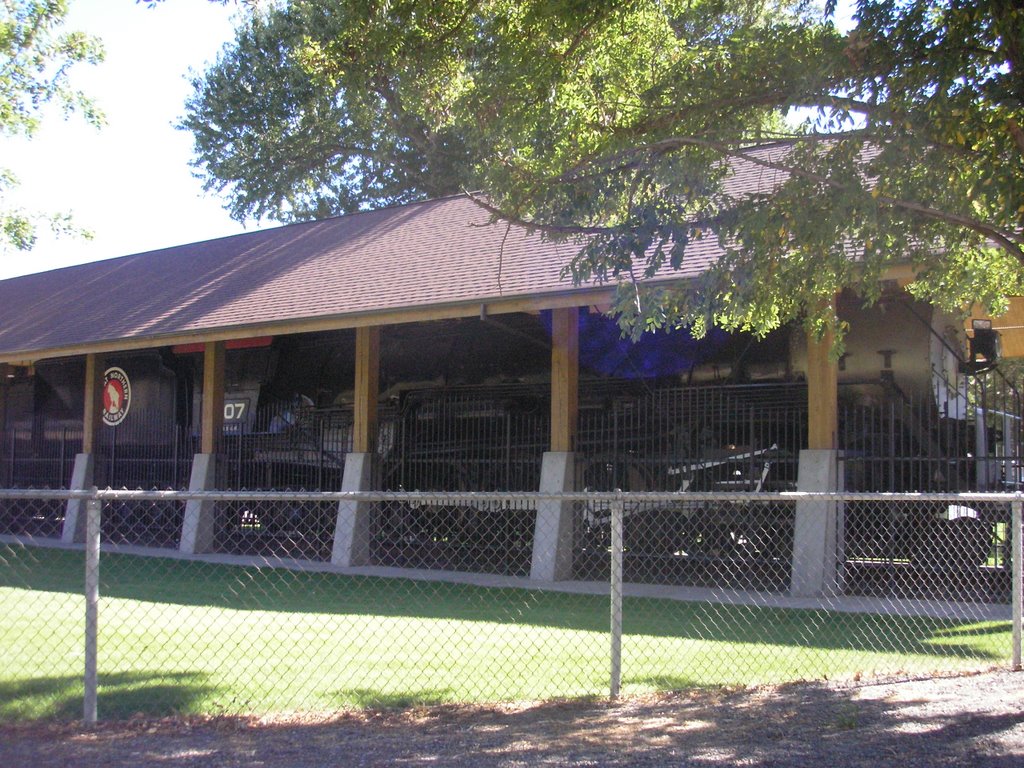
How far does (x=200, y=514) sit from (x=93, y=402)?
3927mm

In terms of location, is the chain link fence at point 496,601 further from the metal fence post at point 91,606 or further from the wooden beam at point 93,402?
the wooden beam at point 93,402

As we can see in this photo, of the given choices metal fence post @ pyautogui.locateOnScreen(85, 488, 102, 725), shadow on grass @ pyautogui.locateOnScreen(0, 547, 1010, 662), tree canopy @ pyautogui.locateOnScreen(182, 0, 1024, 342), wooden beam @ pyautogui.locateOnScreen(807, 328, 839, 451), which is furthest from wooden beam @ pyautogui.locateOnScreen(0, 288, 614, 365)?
metal fence post @ pyautogui.locateOnScreen(85, 488, 102, 725)

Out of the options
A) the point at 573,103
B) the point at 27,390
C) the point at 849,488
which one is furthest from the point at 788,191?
the point at 27,390

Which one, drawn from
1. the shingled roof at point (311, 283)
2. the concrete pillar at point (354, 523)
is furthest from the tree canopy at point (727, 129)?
the concrete pillar at point (354, 523)

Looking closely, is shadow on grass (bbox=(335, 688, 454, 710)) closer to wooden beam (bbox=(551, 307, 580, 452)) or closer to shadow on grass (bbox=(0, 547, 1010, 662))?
shadow on grass (bbox=(0, 547, 1010, 662))

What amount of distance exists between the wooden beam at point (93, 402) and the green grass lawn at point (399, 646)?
7.11 m

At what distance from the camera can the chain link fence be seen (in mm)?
6707

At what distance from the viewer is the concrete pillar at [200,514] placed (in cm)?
1666

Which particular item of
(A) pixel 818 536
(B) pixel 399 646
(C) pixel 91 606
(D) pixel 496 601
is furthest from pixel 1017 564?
(C) pixel 91 606

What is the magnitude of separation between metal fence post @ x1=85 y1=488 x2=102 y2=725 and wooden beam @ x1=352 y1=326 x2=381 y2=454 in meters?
9.25

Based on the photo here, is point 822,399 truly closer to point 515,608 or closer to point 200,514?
point 515,608

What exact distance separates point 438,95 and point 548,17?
1.59 meters

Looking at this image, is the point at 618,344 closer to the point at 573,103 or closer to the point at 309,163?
the point at 573,103

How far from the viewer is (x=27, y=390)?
2231cm
